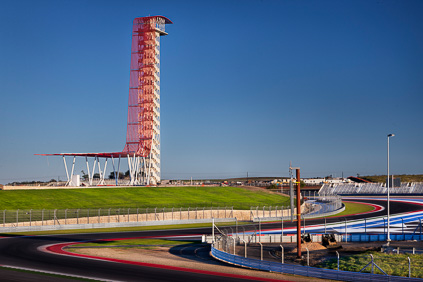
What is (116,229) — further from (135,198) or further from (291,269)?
(291,269)

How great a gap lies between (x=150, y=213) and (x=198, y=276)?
42.0 m

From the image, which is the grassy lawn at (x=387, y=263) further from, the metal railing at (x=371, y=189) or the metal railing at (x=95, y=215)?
the metal railing at (x=371, y=189)

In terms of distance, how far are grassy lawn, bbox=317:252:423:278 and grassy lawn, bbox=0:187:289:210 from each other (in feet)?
166

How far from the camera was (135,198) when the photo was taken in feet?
297

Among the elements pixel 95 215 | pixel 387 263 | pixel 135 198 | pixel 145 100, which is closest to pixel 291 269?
pixel 387 263

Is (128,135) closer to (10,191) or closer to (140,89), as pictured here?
(140,89)

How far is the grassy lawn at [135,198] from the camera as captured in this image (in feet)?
247

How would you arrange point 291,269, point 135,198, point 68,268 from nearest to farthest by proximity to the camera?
point 291,269
point 68,268
point 135,198

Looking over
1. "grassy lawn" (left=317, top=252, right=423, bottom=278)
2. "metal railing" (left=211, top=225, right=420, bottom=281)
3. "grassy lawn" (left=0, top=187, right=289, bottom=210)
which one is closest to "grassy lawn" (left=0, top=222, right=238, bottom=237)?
"grassy lawn" (left=0, top=187, right=289, bottom=210)

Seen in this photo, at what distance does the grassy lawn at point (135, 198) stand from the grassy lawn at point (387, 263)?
50447 mm

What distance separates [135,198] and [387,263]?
6510 cm

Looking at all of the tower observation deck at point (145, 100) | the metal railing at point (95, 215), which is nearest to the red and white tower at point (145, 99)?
the tower observation deck at point (145, 100)

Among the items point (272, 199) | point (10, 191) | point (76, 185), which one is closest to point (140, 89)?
point (76, 185)

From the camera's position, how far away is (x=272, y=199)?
355 feet
